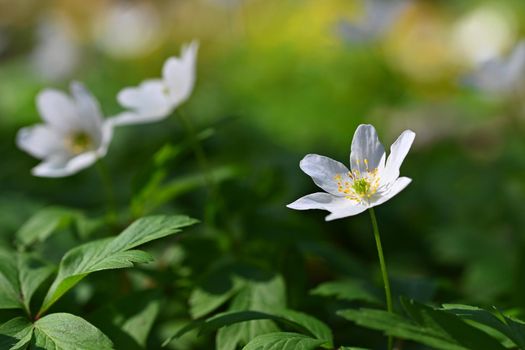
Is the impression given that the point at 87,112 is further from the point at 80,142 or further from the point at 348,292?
the point at 348,292

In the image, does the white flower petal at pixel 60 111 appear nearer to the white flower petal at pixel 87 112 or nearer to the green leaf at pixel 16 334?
the white flower petal at pixel 87 112

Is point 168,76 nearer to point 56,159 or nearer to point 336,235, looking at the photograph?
point 56,159

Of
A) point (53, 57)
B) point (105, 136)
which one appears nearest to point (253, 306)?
point (105, 136)

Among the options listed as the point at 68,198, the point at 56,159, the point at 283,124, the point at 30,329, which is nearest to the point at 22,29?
the point at 283,124

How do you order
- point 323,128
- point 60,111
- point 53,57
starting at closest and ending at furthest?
point 60,111, point 323,128, point 53,57

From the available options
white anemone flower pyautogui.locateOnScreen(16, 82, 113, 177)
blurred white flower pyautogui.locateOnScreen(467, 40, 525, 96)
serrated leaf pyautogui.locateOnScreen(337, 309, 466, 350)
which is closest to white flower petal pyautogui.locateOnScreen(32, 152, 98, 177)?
A: white anemone flower pyautogui.locateOnScreen(16, 82, 113, 177)
